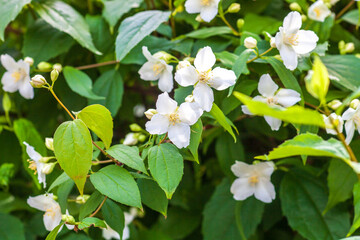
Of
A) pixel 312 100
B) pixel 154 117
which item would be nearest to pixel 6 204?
pixel 154 117

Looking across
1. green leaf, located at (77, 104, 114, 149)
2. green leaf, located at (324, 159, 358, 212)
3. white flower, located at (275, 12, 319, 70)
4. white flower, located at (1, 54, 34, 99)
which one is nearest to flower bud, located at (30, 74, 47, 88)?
green leaf, located at (77, 104, 114, 149)

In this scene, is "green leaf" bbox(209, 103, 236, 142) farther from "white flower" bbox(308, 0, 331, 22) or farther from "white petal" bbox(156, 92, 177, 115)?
"white flower" bbox(308, 0, 331, 22)

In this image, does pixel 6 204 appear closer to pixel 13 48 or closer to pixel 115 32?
pixel 13 48

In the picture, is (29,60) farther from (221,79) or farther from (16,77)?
(221,79)

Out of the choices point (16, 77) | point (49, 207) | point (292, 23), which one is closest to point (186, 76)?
point (292, 23)

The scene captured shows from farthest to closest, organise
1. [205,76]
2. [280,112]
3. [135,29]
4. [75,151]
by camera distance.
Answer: [135,29]
[205,76]
[75,151]
[280,112]

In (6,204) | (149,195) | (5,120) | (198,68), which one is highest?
(198,68)
